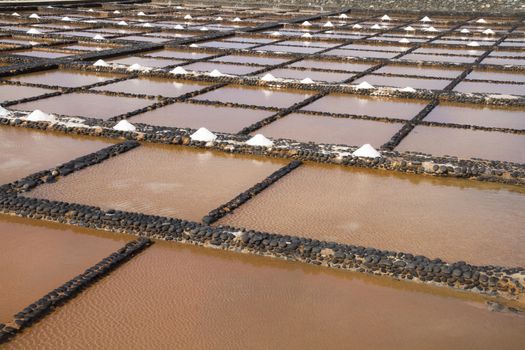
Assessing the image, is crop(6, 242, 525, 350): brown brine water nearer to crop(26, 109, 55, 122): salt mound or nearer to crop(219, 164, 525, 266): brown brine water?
crop(219, 164, 525, 266): brown brine water

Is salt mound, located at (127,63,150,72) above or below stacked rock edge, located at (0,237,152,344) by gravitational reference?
above

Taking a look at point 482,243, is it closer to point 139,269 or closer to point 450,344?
point 450,344

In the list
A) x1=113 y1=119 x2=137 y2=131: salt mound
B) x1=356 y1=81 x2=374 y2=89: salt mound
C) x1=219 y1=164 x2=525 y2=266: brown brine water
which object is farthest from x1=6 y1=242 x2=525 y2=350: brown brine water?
x1=356 y1=81 x2=374 y2=89: salt mound

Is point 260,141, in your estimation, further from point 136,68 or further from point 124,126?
point 136,68

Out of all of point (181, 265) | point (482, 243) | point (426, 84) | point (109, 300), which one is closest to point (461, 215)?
point (482, 243)

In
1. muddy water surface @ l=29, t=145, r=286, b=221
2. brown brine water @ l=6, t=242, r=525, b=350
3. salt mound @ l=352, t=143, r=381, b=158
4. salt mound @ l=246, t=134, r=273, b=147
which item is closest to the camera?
brown brine water @ l=6, t=242, r=525, b=350

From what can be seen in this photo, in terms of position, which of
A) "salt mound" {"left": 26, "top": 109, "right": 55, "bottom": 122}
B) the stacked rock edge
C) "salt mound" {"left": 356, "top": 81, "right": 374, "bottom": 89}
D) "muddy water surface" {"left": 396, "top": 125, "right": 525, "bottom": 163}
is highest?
"salt mound" {"left": 356, "top": 81, "right": 374, "bottom": 89}

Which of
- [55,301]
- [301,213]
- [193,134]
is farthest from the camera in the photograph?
[193,134]
